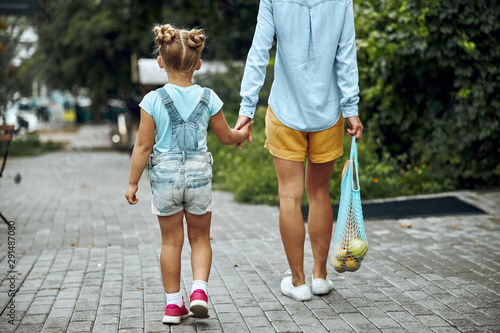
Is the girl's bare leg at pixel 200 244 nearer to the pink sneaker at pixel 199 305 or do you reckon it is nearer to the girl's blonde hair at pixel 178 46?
the pink sneaker at pixel 199 305

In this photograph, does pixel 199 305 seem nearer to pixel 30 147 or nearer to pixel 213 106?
pixel 213 106

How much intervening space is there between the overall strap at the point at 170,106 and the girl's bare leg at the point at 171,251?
1.68 feet

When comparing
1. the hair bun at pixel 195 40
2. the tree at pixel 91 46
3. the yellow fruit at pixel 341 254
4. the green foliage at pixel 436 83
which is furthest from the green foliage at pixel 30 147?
the yellow fruit at pixel 341 254

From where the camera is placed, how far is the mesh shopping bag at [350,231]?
131 inches

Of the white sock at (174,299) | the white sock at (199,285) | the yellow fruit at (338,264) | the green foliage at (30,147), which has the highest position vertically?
the yellow fruit at (338,264)

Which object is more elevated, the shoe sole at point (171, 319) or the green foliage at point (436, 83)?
the green foliage at point (436, 83)

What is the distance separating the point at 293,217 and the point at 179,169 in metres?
0.82

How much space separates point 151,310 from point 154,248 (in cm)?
163

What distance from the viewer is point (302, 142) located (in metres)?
Result: 3.54

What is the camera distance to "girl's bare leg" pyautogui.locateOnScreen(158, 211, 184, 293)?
320 centimetres

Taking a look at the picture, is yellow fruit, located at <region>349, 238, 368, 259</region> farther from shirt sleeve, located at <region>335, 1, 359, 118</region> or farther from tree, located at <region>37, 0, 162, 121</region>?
tree, located at <region>37, 0, 162, 121</region>

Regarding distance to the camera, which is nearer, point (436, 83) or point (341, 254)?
point (341, 254)

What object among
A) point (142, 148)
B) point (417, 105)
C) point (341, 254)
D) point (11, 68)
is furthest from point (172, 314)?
point (11, 68)

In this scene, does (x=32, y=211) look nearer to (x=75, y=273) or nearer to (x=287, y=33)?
(x=75, y=273)
